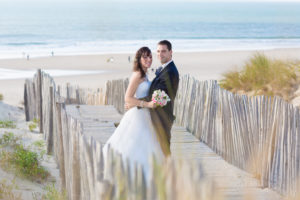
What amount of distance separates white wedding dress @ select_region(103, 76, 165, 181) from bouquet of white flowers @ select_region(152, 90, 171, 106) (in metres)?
0.20

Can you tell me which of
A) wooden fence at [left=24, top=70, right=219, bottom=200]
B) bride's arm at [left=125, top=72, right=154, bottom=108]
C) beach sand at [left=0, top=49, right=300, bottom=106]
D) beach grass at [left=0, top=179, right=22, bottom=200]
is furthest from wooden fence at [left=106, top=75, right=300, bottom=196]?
beach sand at [left=0, top=49, right=300, bottom=106]

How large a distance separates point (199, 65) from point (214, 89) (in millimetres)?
18923

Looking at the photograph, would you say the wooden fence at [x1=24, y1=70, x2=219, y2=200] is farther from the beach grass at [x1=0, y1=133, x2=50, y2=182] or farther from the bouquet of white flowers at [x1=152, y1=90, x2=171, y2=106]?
the beach grass at [x1=0, y1=133, x2=50, y2=182]

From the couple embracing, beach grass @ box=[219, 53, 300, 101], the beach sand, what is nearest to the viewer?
the couple embracing

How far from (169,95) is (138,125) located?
439 millimetres

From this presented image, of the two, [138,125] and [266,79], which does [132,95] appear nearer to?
[138,125]

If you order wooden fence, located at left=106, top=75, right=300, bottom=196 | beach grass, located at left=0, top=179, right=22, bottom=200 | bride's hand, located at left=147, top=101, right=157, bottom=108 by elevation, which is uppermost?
bride's hand, located at left=147, top=101, right=157, bottom=108

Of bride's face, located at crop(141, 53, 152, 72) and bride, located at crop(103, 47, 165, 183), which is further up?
bride's face, located at crop(141, 53, 152, 72)

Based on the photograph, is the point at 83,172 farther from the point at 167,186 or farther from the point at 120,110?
the point at 120,110

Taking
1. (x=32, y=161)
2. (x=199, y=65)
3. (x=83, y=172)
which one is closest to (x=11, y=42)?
(x=199, y=65)

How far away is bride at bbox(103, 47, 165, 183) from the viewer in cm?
454

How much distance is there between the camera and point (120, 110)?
28.9ft

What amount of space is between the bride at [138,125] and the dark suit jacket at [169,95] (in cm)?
6

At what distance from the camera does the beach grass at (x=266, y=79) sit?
29.4 feet
